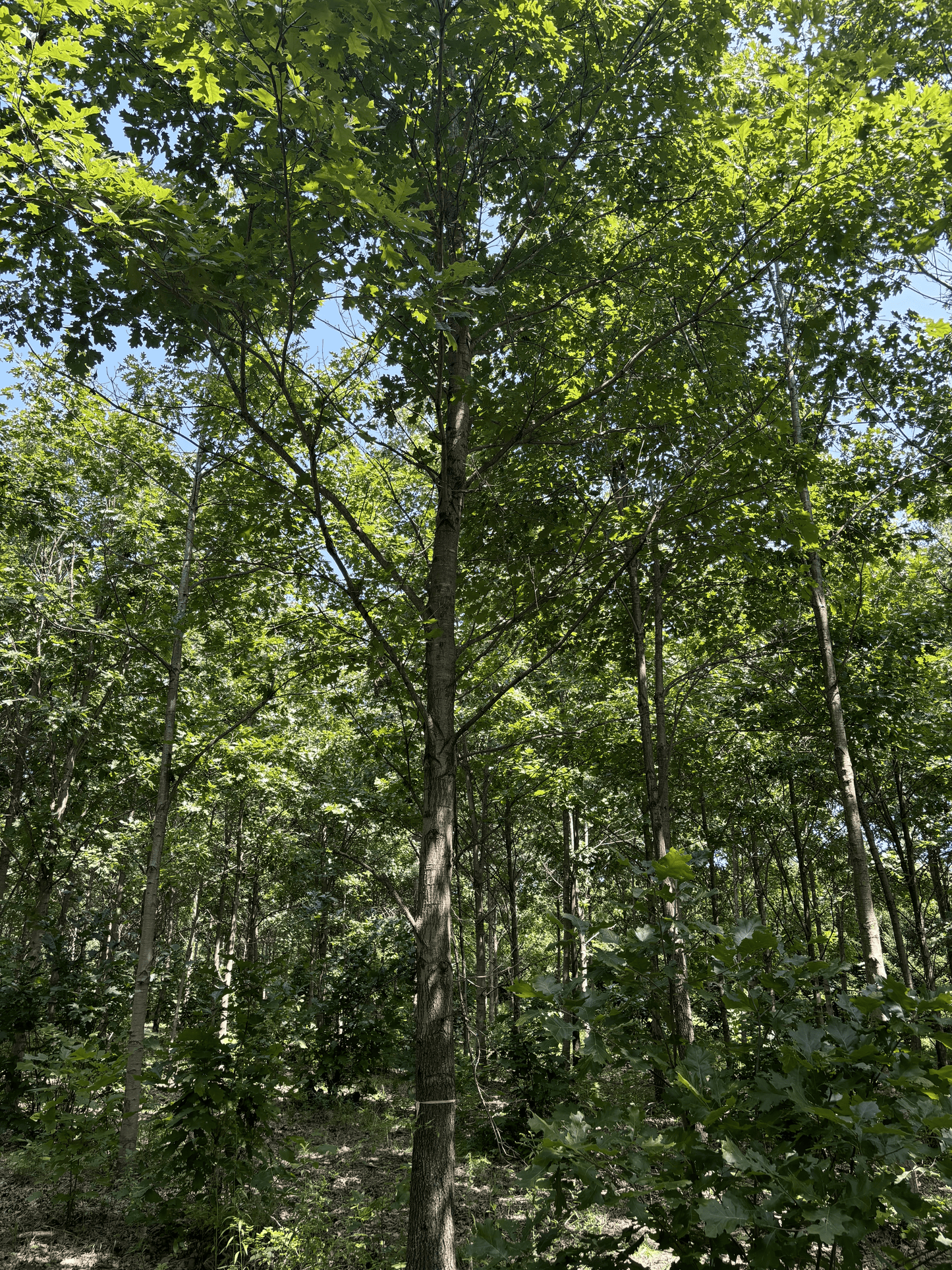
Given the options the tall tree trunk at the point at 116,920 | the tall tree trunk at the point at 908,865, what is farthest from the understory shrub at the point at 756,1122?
the tall tree trunk at the point at 116,920

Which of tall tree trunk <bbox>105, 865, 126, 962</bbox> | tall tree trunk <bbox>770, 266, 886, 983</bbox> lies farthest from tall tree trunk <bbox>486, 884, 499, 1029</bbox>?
tall tree trunk <bbox>105, 865, 126, 962</bbox>

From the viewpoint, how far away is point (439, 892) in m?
3.37

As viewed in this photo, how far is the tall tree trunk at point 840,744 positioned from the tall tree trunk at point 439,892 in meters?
3.06

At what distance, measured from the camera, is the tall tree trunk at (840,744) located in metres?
6.16

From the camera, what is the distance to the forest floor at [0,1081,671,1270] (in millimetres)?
4453

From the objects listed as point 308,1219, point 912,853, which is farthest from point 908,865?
point 308,1219

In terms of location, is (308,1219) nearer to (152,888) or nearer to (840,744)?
(152,888)

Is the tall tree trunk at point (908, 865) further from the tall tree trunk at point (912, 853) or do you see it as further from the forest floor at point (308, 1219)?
the forest floor at point (308, 1219)

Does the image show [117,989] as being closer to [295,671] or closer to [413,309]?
[295,671]

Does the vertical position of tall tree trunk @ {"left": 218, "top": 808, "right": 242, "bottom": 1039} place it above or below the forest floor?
above

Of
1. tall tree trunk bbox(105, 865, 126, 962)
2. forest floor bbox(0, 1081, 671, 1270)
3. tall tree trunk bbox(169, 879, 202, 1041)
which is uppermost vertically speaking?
tall tree trunk bbox(105, 865, 126, 962)

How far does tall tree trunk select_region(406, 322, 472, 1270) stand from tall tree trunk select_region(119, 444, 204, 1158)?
8.51 feet

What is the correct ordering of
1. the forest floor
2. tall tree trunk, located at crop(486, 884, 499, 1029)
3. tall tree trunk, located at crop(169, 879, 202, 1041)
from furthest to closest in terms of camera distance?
1. tall tree trunk, located at crop(169, 879, 202, 1041)
2. tall tree trunk, located at crop(486, 884, 499, 1029)
3. the forest floor

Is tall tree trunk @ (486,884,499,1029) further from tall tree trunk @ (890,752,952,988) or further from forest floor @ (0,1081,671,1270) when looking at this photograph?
tall tree trunk @ (890,752,952,988)
